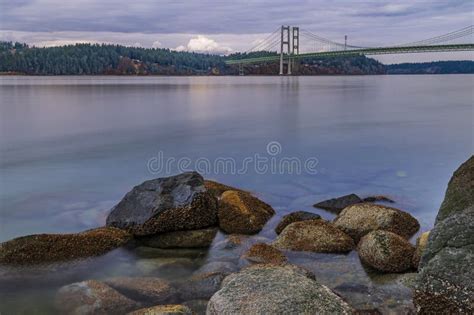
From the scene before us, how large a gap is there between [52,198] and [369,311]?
649 centimetres

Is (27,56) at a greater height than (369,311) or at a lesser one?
greater

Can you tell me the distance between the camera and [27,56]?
104 meters

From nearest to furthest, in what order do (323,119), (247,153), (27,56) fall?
1. (247,153)
2. (323,119)
3. (27,56)

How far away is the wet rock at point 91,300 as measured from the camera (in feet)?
15.8

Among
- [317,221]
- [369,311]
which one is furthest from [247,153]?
[369,311]

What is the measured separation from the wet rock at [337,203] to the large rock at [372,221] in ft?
4.06

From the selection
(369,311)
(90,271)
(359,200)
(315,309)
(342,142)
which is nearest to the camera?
(315,309)

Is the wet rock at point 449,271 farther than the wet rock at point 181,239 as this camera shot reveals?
No

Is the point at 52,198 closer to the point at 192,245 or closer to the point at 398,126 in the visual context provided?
the point at 192,245

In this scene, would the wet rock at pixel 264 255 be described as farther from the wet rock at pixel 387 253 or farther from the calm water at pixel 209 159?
the wet rock at pixel 387 253

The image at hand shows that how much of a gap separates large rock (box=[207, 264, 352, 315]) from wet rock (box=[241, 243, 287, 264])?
1837 millimetres

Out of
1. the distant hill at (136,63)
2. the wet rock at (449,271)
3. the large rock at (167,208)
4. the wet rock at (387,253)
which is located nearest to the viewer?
the wet rock at (449,271)

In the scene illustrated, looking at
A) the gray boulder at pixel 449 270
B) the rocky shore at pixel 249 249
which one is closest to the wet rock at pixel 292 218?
the rocky shore at pixel 249 249
